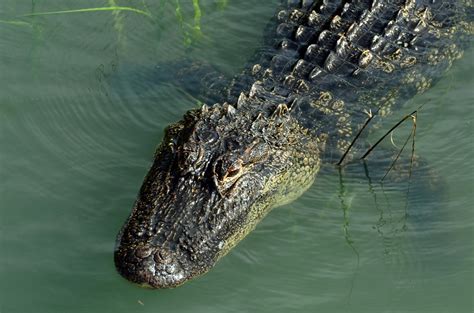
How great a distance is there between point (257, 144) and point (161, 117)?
131 centimetres

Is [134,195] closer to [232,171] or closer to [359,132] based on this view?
[232,171]

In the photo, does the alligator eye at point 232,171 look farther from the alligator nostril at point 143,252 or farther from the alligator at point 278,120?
the alligator nostril at point 143,252

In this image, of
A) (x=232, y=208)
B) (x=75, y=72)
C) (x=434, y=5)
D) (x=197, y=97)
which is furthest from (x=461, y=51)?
(x=75, y=72)

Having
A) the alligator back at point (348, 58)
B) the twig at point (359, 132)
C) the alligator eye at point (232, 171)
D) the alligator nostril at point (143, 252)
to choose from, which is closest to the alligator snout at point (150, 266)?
the alligator nostril at point (143, 252)

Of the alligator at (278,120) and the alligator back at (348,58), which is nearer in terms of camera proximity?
the alligator at (278,120)

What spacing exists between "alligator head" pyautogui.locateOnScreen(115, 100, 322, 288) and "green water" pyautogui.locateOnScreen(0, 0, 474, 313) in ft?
1.00

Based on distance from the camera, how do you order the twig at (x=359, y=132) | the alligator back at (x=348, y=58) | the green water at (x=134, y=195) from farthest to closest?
1. the alligator back at (x=348, y=58)
2. the twig at (x=359, y=132)
3. the green water at (x=134, y=195)

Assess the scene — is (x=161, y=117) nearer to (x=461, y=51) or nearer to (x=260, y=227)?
(x=260, y=227)

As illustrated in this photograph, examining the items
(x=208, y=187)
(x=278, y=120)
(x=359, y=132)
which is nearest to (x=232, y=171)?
(x=208, y=187)

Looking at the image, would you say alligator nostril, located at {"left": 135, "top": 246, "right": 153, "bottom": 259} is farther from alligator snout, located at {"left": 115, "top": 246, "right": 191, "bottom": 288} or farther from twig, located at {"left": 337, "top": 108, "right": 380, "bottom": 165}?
twig, located at {"left": 337, "top": 108, "right": 380, "bottom": 165}

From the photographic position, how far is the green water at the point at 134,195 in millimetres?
5254

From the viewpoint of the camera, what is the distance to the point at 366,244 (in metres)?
5.71

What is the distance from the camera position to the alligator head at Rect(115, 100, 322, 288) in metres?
4.77

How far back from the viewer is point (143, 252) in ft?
15.4
